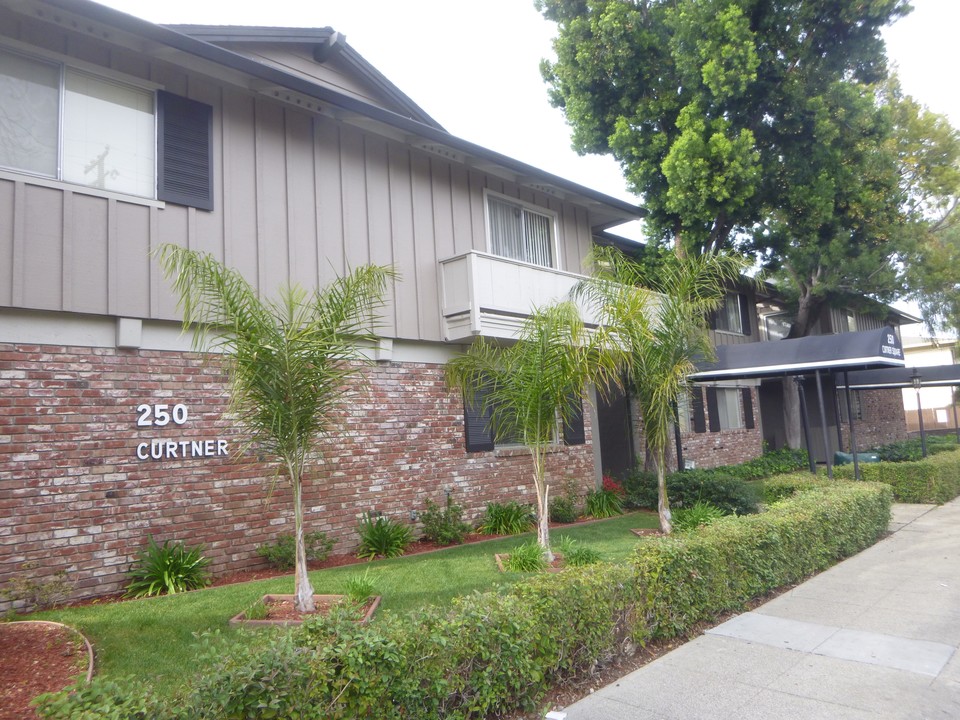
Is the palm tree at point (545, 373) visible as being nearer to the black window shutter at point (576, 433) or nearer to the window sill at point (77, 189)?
the window sill at point (77, 189)

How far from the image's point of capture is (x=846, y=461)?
60.0 feet

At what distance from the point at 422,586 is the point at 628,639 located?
2.36m

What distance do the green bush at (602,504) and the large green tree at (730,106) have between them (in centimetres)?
602

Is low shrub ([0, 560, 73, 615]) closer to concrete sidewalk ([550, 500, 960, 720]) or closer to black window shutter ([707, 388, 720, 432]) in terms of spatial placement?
concrete sidewalk ([550, 500, 960, 720])

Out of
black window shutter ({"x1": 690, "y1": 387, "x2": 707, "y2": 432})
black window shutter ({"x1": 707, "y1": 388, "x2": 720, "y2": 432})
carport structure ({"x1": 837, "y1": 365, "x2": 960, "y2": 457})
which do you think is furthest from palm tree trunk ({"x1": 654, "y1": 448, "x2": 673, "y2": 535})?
carport structure ({"x1": 837, "y1": 365, "x2": 960, "y2": 457})

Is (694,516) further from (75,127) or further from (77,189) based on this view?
(75,127)

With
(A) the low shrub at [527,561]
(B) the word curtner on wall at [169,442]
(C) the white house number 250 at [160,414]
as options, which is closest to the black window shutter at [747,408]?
(A) the low shrub at [527,561]

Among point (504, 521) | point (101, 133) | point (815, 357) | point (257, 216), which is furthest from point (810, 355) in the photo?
point (101, 133)

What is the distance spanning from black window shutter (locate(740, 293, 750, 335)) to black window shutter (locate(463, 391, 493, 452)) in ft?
46.1

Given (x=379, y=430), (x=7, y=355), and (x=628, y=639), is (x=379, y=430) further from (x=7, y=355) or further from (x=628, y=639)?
(x=628, y=639)

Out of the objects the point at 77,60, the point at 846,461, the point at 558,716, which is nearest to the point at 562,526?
the point at 558,716

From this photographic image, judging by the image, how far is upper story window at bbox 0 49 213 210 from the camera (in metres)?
7.30

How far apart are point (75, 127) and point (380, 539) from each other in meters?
5.97

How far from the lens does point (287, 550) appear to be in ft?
27.7
